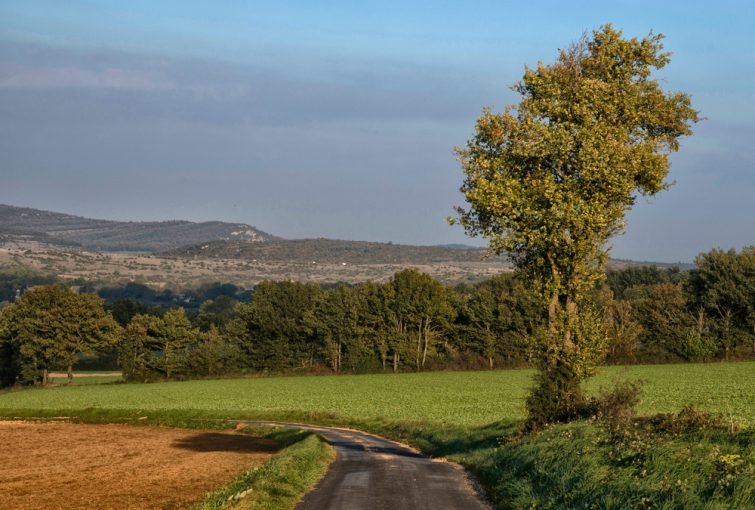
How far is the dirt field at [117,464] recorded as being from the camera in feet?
82.7

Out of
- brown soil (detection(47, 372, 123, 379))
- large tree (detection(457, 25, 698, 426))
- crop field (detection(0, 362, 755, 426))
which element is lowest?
brown soil (detection(47, 372, 123, 379))

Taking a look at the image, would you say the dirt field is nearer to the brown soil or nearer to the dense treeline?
the dense treeline

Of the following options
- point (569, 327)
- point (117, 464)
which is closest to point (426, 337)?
point (117, 464)

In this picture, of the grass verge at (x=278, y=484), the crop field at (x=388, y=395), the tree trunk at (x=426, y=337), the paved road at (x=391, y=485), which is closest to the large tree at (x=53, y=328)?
the crop field at (x=388, y=395)

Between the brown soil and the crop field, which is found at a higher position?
the crop field

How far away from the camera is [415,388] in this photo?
78562 millimetres

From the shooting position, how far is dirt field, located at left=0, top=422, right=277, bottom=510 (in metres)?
25.2

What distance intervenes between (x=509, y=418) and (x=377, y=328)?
65.0 meters

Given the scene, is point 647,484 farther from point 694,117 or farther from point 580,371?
point 694,117

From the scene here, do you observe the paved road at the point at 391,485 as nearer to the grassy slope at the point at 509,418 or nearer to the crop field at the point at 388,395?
the grassy slope at the point at 509,418

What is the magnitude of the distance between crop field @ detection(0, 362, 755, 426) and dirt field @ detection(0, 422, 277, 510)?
12.2m

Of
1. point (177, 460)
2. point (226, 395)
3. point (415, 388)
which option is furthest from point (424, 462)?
point (226, 395)

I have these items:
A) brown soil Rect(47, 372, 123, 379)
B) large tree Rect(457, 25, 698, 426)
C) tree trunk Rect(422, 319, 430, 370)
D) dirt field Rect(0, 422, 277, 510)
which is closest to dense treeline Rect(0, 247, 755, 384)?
tree trunk Rect(422, 319, 430, 370)

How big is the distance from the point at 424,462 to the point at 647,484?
14.2 m
